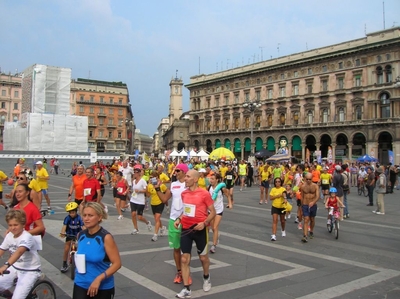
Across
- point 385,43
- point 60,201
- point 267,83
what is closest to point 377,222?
point 60,201

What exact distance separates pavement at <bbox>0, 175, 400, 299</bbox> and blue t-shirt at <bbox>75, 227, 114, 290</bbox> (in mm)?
2079

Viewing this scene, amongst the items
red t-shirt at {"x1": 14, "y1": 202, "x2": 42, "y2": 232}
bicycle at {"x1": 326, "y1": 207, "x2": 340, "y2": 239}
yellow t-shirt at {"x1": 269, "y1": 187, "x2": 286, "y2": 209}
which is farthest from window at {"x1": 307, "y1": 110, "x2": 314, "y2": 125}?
red t-shirt at {"x1": 14, "y1": 202, "x2": 42, "y2": 232}

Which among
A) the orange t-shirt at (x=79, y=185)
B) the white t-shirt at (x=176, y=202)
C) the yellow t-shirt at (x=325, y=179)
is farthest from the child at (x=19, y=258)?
the yellow t-shirt at (x=325, y=179)

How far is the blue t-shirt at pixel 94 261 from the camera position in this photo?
335cm

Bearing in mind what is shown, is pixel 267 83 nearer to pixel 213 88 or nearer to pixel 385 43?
pixel 213 88

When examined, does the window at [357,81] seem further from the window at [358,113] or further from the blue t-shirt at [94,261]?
the blue t-shirt at [94,261]

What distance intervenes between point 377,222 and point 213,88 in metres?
67.3

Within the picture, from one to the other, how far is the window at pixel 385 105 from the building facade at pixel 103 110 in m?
54.4

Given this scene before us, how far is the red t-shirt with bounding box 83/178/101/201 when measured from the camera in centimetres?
928

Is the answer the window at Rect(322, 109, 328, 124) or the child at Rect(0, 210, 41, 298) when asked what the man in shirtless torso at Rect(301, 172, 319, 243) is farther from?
the window at Rect(322, 109, 328, 124)

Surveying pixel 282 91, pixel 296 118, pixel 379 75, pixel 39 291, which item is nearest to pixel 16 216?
pixel 39 291

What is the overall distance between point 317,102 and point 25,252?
5940 centimetres

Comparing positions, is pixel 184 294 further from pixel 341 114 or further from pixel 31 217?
pixel 341 114

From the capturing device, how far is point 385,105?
167ft
